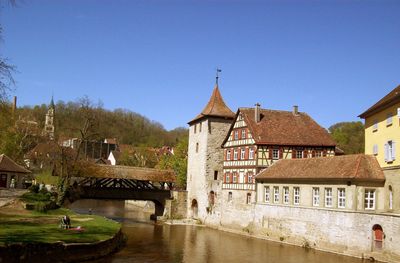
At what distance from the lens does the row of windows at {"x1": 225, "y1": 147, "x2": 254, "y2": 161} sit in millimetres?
35869

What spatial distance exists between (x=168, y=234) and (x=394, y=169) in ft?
52.3

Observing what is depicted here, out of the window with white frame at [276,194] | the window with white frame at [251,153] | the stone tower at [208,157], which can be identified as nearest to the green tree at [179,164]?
the stone tower at [208,157]

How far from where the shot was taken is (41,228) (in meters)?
21.8

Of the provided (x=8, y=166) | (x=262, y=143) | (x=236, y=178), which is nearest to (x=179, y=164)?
(x=236, y=178)

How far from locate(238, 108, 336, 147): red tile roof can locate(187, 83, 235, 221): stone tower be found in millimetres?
4475

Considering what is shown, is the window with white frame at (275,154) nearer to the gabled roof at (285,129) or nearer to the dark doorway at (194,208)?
the gabled roof at (285,129)

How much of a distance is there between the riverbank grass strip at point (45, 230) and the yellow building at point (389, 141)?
48.7 feet

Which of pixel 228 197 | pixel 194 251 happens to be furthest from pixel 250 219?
pixel 194 251

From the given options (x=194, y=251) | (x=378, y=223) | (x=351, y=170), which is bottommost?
(x=194, y=251)

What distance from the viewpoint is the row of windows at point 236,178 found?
115 feet

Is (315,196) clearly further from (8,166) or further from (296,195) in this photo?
(8,166)

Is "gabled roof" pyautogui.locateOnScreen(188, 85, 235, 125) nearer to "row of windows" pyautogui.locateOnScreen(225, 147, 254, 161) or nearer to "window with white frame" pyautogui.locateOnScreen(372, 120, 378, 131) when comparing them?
"row of windows" pyautogui.locateOnScreen(225, 147, 254, 161)

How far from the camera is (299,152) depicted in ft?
119

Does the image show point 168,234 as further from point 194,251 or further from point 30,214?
point 30,214
